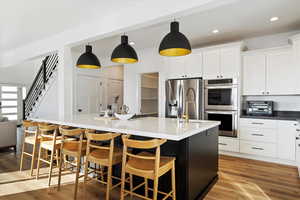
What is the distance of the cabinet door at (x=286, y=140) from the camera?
333 centimetres

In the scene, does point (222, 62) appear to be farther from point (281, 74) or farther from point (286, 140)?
point (286, 140)

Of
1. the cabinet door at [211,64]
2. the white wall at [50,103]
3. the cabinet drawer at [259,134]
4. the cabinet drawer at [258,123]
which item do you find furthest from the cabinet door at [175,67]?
the white wall at [50,103]

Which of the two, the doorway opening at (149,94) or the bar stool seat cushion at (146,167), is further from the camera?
the doorway opening at (149,94)

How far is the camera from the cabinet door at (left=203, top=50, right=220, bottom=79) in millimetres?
4035

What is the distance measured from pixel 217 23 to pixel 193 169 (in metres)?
2.70

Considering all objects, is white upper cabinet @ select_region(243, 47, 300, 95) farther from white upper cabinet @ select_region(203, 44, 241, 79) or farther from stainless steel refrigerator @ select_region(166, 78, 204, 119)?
stainless steel refrigerator @ select_region(166, 78, 204, 119)

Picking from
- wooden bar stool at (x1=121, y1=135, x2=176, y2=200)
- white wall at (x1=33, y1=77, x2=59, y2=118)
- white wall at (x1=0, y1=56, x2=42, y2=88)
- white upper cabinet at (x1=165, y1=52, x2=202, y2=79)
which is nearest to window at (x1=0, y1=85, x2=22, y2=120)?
white wall at (x1=0, y1=56, x2=42, y2=88)

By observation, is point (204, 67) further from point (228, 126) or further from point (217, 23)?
point (228, 126)

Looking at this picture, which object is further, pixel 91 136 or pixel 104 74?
pixel 104 74

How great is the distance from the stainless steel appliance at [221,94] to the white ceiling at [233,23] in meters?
1.05

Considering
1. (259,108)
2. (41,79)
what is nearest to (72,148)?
(259,108)

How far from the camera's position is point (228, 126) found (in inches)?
154

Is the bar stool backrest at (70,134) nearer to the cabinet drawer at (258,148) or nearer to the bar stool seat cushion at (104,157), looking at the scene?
the bar stool seat cushion at (104,157)

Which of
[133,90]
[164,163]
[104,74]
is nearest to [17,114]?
[104,74]
